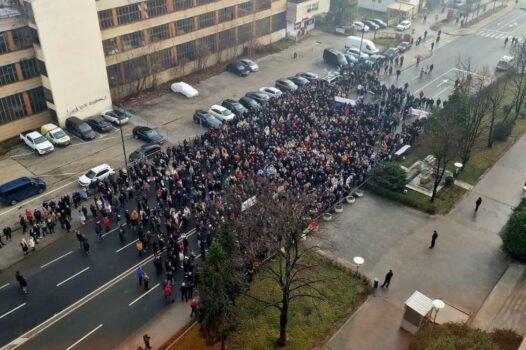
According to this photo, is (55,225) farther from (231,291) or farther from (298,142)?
(298,142)

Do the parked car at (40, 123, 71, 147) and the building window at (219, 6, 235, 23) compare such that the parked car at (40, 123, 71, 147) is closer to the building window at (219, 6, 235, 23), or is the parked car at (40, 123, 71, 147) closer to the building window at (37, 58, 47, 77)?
the building window at (37, 58, 47, 77)

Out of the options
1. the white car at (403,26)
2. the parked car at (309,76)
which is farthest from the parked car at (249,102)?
the white car at (403,26)

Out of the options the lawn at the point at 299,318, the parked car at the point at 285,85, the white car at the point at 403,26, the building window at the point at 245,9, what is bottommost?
the lawn at the point at 299,318

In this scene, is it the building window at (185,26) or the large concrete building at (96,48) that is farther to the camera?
the building window at (185,26)

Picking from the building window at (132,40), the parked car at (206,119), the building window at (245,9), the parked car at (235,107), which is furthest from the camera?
the building window at (245,9)

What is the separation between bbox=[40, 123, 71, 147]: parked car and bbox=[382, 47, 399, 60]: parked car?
3901 centimetres

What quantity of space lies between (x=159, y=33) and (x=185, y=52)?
462cm

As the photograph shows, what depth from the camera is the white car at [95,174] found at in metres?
35.2

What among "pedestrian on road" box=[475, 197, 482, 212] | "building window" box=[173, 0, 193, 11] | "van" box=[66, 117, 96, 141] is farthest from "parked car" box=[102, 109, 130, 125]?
"pedestrian on road" box=[475, 197, 482, 212]

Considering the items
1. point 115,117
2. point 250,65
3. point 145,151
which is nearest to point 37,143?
point 115,117

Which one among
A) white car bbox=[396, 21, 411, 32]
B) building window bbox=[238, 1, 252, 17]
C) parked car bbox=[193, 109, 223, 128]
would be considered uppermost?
building window bbox=[238, 1, 252, 17]

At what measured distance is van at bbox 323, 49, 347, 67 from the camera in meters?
58.6

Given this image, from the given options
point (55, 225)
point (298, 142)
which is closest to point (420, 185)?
point (298, 142)

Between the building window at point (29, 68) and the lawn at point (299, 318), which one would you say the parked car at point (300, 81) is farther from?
the lawn at point (299, 318)
